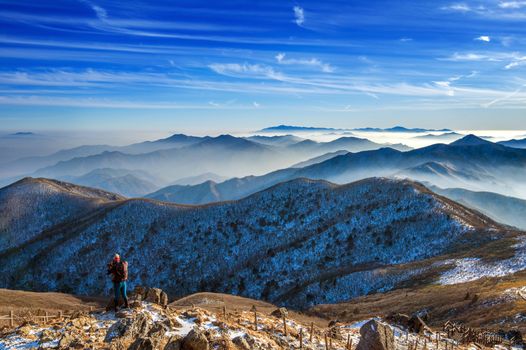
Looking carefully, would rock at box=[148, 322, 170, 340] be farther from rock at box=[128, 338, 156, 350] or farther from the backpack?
the backpack

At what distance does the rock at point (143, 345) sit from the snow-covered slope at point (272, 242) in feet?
169

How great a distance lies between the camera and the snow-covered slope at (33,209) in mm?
113750

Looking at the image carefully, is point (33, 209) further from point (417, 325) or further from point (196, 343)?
point (196, 343)

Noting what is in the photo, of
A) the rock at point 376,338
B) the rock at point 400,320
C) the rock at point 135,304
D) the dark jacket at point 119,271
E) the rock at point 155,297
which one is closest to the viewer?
the rock at point 376,338

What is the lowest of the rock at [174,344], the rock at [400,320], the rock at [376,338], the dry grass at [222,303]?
the dry grass at [222,303]

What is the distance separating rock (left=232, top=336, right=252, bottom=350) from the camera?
19.9m

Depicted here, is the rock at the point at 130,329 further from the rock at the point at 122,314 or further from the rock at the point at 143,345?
the rock at the point at 122,314

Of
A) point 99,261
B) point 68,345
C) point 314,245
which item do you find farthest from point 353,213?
point 68,345

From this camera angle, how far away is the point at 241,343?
65.9ft

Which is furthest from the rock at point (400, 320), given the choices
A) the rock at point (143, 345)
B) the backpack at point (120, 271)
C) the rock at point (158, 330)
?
the rock at point (143, 345)

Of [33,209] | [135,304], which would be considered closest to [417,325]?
[135,304]

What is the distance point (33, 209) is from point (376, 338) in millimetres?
127101

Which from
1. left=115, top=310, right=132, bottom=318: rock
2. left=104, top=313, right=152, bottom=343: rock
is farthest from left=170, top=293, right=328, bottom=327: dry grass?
left=104, top=313, right=152, bottom=343: rock

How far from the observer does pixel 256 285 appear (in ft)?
265
